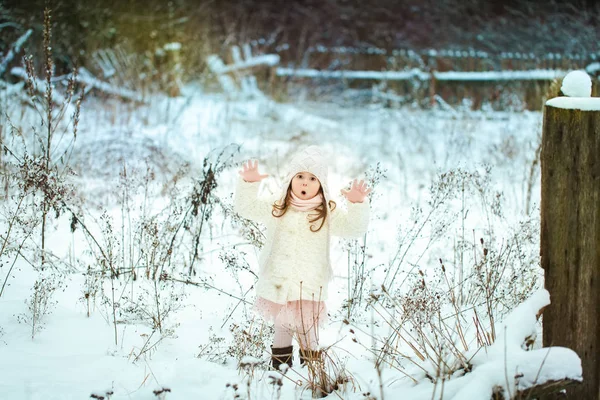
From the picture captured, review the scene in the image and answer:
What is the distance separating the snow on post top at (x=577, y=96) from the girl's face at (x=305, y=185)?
3.79ft

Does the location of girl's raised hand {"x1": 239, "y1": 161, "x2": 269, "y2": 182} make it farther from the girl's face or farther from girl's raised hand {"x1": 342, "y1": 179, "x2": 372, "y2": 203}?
girl's raised hand {"x1": 342, "y1": 179, "x2": 372, "y2": 203}

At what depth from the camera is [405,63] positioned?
13016mm

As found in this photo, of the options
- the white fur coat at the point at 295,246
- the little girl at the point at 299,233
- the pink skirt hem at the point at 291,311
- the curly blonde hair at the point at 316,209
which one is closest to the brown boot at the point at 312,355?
the little girl at the point at 299,233

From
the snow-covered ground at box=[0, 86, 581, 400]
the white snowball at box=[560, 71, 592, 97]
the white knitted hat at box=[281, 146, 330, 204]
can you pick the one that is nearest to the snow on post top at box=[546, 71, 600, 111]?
the white snowball at box=[560, 71, 592, 97]

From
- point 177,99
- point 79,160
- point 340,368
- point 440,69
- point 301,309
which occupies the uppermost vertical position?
point 440,69

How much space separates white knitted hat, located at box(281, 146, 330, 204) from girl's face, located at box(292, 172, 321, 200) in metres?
0.03

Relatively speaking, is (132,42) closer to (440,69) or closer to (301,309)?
(440,69)

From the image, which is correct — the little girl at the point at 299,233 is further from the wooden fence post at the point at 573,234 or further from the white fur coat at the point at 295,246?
the wooden fence post at the point at 573,234

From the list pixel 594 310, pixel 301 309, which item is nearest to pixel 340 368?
pixel 301 309

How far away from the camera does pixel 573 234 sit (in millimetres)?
2443

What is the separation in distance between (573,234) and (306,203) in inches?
48.9

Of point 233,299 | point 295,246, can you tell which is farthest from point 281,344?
point 233,299

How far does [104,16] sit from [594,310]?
1056 cm

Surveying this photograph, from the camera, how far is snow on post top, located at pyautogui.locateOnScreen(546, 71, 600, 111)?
93.2 inches
